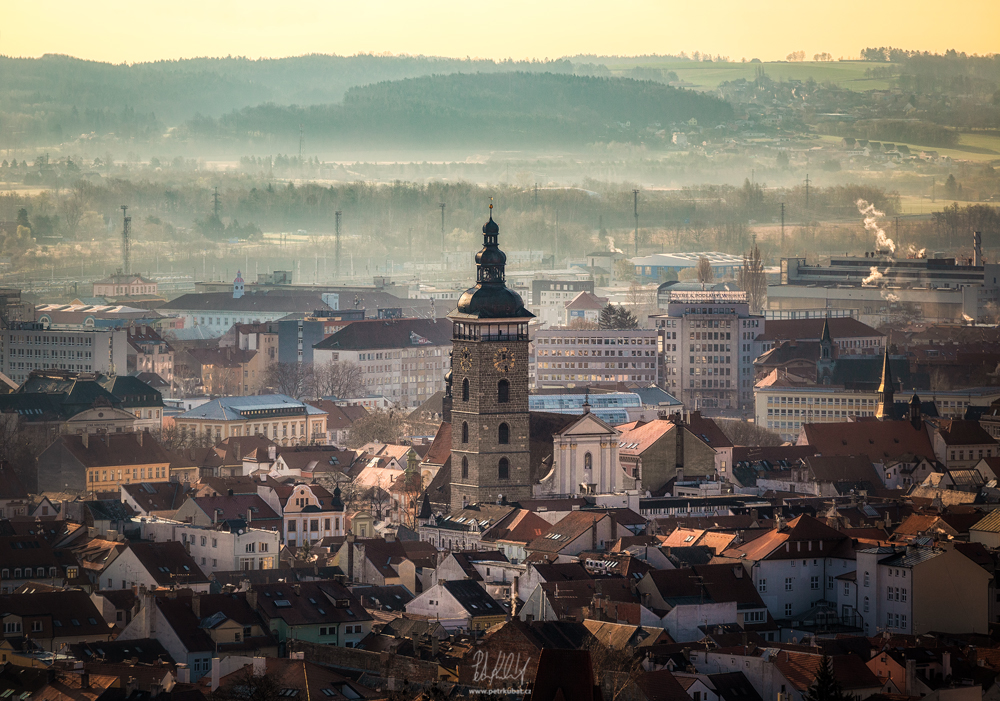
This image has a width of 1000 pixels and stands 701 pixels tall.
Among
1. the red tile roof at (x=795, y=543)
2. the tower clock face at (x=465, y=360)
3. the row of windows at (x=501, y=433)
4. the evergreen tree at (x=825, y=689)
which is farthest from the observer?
the tower clock face at (x=465, y=360)

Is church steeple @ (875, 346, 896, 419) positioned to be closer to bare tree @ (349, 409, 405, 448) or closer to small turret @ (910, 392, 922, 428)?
small turret @ (910, 392, 922, 428)

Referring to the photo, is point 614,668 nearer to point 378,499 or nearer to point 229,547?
point 229,547

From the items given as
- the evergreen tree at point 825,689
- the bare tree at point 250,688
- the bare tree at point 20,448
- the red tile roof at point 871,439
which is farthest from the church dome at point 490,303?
the evergreen tree at point 825,689

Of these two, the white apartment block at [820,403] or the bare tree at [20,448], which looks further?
the white apartment block at [820,403]

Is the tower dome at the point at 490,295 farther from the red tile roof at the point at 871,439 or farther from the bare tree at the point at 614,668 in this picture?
the bare tree at the point at 614,668

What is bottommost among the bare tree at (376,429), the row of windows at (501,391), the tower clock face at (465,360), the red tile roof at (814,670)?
the bare tree at (376,429)

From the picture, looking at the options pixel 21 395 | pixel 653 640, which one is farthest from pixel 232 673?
pixel 21 395

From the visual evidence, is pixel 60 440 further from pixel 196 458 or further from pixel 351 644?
pixel 351 644

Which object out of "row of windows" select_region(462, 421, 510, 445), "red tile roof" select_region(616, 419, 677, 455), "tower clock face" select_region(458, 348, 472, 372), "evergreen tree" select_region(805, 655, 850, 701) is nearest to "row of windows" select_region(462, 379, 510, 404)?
"tower clock face" select_region(458, 348, 472, 372)

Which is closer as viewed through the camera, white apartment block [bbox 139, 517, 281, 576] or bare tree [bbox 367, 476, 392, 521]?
white apartment block [bbox 139, 517, 281, 576]
